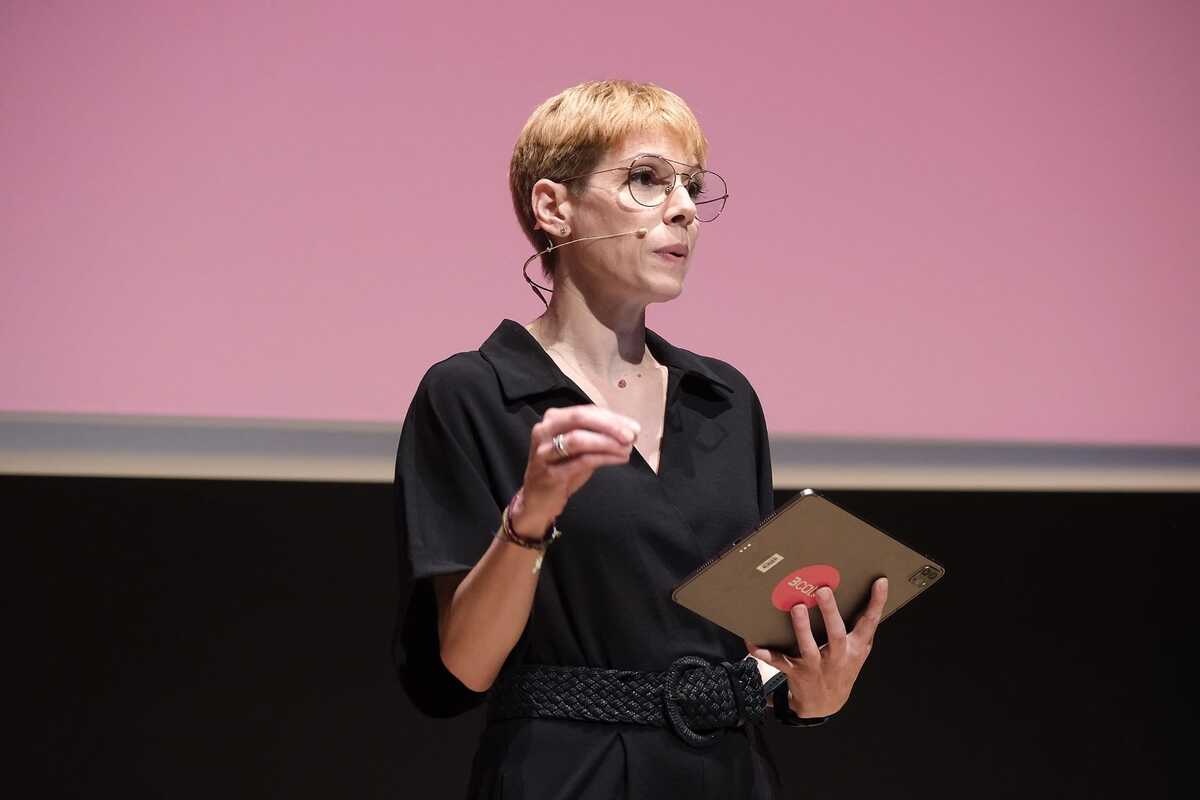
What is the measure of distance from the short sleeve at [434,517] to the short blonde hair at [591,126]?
24cm

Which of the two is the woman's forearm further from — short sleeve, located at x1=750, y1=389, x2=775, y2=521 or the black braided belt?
short sleeve, located at x1=750, y1=389, x2=775, y2=521

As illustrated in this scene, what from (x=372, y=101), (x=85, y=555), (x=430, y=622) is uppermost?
(x=372, y=101)

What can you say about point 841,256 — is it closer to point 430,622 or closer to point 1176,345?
point 1176,345

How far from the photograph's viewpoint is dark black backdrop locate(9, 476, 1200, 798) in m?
2.00

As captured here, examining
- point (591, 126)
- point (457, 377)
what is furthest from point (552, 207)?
point (457, 377)

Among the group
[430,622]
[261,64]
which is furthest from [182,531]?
[430,622]

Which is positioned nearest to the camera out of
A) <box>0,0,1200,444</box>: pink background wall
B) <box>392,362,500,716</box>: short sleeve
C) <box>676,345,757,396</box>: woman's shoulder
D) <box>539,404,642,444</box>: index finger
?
<box>539,404,642,444</box>: index finger

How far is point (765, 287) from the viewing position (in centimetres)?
218

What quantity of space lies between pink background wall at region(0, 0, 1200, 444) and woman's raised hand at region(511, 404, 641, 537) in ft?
3.35

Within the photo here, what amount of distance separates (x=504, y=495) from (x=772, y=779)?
0.38 m

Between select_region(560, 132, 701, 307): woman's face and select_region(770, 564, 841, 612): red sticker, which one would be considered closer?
select_region(770, 564, 841, 612): red sticker

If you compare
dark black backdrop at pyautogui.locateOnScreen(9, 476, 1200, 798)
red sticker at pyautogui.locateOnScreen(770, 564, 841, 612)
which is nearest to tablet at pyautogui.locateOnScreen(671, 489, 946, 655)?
red sticker at pyautogui.locateOnScreen(770, 564, 841, 612)

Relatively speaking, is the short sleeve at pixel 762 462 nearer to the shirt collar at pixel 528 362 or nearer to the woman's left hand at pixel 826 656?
the shirt collar at pixel 528 362

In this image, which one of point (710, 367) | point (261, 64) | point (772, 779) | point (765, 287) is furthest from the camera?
point (765, 287)
